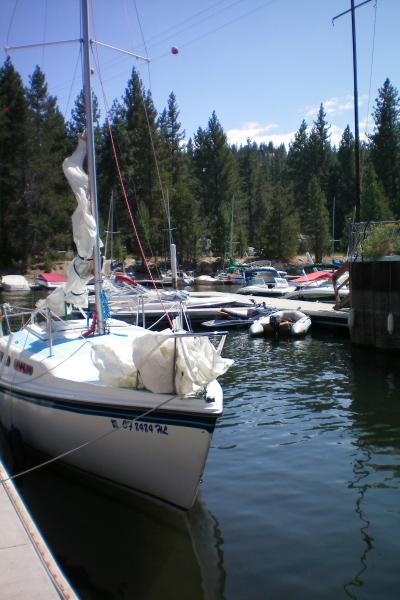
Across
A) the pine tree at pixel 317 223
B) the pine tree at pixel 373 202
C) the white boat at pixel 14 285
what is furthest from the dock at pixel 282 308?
the pine tree at pixel 317 223

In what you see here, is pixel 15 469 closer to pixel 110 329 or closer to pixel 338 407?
pixel 110 329

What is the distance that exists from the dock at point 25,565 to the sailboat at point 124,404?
165cm

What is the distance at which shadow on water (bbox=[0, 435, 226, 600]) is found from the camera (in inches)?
243

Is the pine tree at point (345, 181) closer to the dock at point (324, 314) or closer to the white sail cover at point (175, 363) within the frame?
the dock at point (324, 314)

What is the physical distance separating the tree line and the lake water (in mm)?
43681

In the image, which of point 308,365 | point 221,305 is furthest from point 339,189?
point 308,365

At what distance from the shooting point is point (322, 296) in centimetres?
3166

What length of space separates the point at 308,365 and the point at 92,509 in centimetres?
1077

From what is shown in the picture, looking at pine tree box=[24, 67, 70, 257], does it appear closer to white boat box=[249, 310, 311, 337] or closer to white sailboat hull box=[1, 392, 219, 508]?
white boat box=[249, 310, 311, 337]

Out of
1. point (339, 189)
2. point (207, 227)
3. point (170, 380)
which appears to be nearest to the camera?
point (170, 380)

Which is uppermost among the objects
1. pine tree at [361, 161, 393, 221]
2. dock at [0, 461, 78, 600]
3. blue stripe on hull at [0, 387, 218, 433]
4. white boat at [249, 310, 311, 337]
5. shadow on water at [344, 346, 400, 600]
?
pine tree at [361, 161, 393, 221]

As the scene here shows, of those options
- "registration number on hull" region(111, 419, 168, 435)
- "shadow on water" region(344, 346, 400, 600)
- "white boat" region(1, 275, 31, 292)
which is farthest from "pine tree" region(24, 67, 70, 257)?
"registration number on hull" region(111, 419, 168, 435)

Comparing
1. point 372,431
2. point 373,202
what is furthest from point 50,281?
point 372,431

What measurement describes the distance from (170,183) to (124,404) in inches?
2527
